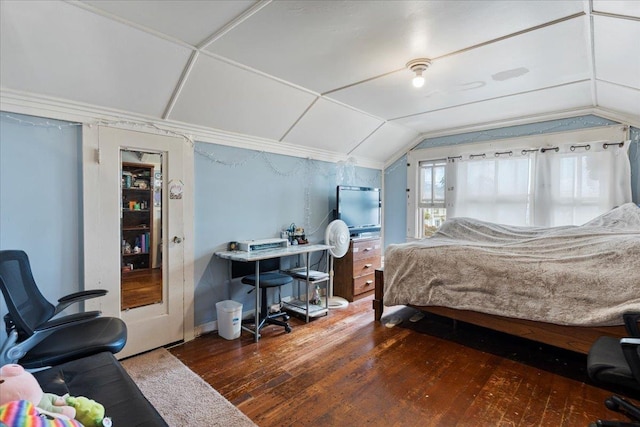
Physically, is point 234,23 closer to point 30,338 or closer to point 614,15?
point 30,338

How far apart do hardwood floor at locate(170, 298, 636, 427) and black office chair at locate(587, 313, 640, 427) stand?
11 centimetres

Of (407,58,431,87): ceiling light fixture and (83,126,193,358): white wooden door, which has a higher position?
(407,58,431,87): ceiling light fixture

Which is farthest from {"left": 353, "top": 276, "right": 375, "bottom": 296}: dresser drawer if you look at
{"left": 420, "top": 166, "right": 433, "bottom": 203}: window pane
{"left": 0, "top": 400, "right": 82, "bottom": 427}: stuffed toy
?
{"left": 0, "top": 400, "right": 82, "bottom": 427}: stuffed toy

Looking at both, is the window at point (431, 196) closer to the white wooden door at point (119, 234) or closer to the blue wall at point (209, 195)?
the blue wall at point (209, 195)

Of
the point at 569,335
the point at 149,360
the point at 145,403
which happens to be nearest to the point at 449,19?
the point at 569,335

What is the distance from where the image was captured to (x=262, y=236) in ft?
12.1

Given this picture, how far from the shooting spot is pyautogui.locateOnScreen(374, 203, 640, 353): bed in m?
2.23

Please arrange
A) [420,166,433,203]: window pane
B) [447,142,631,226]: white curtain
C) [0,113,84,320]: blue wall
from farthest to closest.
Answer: [420,166,433,203]: window pane → [447,142,631,226]: white curtain → [0,113,84,320]: blue wall

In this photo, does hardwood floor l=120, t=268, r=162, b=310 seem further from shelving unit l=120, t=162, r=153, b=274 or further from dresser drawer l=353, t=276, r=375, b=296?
dresser drawer l=353, t=276, r=375, b=296

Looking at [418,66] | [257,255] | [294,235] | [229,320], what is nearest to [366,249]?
[294,235]

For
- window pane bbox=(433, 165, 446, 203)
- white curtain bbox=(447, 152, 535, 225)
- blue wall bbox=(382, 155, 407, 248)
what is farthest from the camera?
blue wall bbox=(382, 155, 407, 248)

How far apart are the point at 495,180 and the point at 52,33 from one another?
465 cm

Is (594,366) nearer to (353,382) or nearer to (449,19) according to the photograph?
(353,382)

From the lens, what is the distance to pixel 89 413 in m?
1.09
